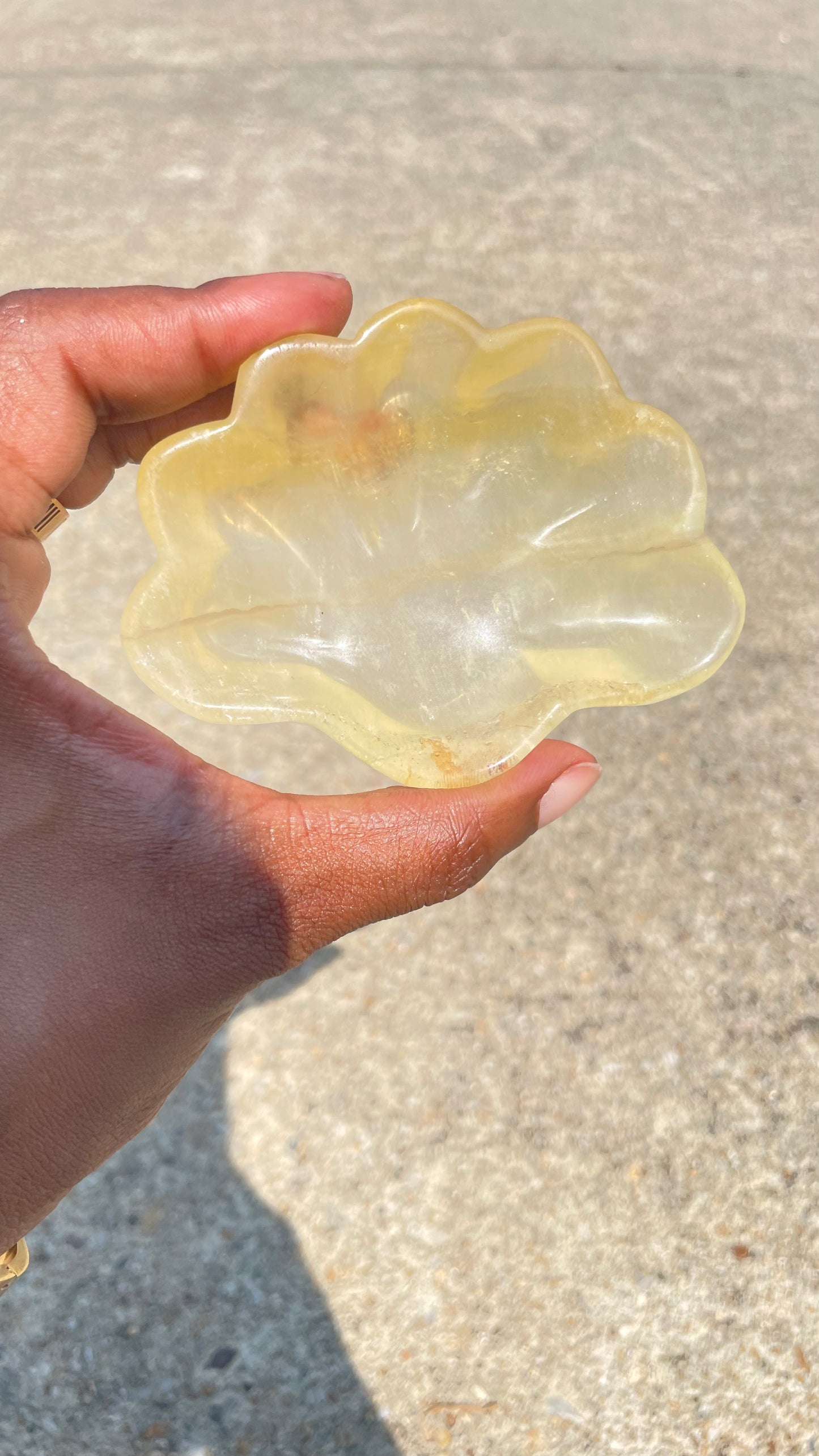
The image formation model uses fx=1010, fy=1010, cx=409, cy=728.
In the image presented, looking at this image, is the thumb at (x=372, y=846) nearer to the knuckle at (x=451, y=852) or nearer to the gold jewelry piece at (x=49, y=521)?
the knuckle at (x=451, y=852)

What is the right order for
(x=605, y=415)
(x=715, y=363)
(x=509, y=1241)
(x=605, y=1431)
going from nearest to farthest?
(x=605, y=415), (x=605, y=1431), (x=509, y=1241), (x=715, y=363)

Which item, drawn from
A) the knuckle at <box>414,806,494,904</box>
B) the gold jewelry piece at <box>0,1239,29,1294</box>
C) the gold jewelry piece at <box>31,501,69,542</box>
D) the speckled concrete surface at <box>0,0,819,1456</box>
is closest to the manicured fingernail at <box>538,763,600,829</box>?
the knuckle at <box>414,806,494,904</box>

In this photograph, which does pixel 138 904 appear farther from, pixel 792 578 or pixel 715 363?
pixel 715 363

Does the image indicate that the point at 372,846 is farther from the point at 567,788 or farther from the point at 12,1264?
the point at 12,1264

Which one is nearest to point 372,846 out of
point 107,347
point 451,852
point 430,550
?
point 451,852

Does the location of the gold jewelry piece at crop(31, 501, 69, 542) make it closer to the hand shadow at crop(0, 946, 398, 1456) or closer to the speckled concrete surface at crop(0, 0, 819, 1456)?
the speckled concrete surface at crop(0, 0, 819, 1456)

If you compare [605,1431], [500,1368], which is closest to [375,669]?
[500,1368]

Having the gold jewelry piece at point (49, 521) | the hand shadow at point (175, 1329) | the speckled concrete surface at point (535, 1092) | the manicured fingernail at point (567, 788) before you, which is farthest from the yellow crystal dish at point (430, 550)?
the hand shadow at point (175, 1329)
